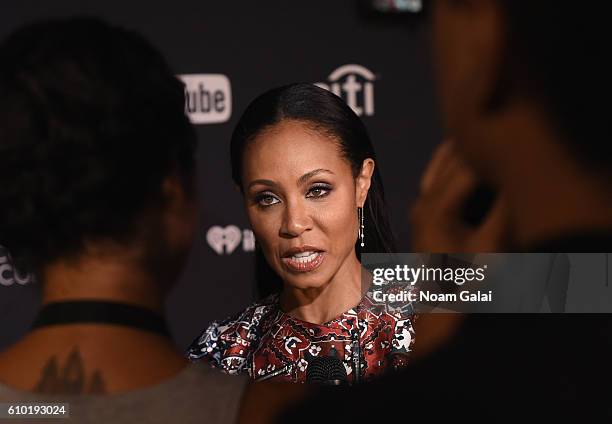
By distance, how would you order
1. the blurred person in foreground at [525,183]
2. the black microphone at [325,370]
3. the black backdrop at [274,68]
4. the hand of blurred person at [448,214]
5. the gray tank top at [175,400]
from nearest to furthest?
1. the blurred person in foreground at [525,183]
2. the hand of blurred person at [448,214]
3. the gray tank top at [175,400]
4. the black microphone at [325,370]
5. the black backdrop at [274,68]

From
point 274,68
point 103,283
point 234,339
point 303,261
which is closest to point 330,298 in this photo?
point 303,261

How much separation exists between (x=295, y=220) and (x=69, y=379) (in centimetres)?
77

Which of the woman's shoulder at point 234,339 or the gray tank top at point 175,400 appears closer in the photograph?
the gray tank top at point 175,400

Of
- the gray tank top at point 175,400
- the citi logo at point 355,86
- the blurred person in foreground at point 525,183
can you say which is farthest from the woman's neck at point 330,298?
the blurred person in foreground at point 525,183

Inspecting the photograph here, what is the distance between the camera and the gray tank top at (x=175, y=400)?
810 mm

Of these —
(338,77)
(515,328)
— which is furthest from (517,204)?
(338,77)

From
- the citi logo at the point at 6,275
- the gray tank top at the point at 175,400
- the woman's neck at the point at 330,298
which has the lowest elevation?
the citi logo at the point at 6,275

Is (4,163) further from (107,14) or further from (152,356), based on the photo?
(107,14)

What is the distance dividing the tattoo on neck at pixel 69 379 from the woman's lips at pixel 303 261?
0.73m

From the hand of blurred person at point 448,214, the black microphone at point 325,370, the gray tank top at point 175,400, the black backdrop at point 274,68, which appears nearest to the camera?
the hand of blurred person at point 448,214

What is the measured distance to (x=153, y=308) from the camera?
2.64 ft

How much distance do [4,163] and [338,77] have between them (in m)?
1.31

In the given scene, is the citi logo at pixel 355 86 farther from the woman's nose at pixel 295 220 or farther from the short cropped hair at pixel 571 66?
the short cropped hair at pixel 571 66

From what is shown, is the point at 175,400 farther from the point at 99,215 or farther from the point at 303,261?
the point at 303,261
